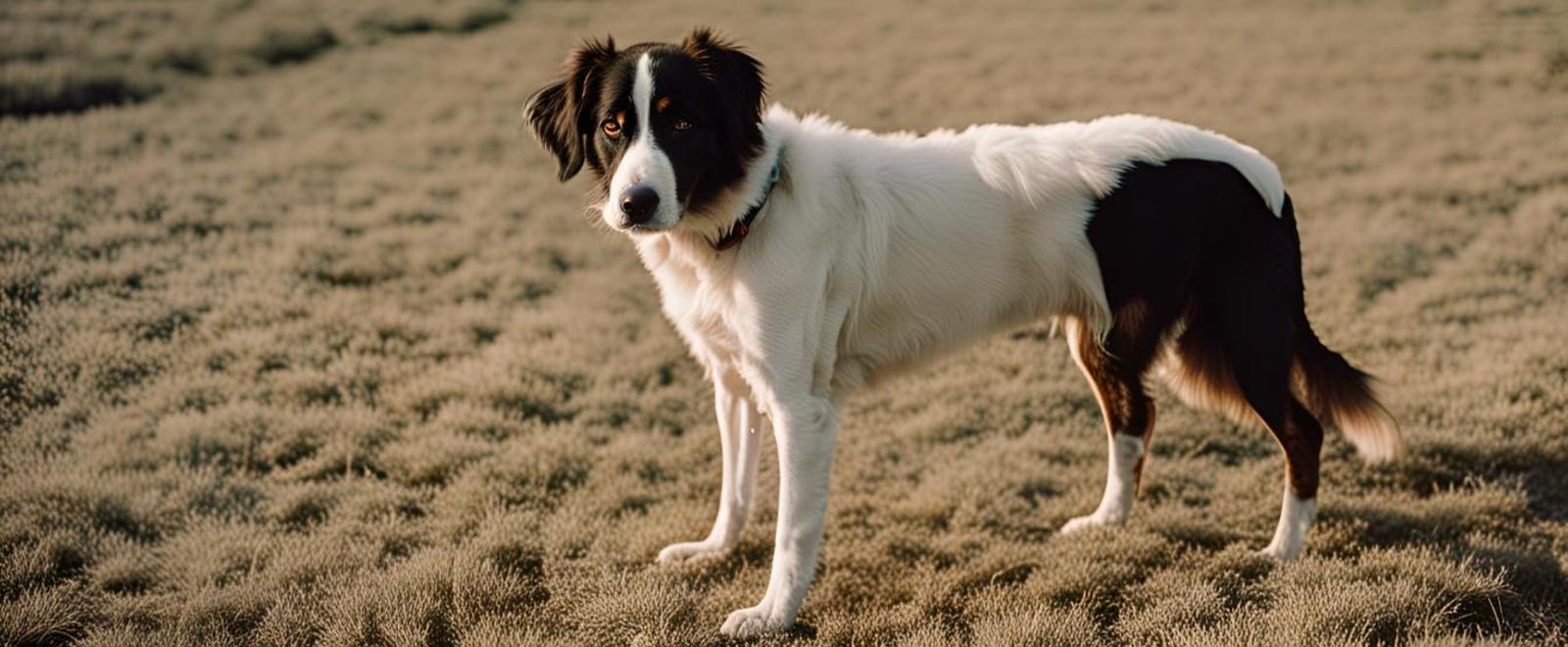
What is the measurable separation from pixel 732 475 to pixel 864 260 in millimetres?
1137

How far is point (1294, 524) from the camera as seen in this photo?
402cm

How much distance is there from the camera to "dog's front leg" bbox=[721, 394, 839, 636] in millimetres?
3559

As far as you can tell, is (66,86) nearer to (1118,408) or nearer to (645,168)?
(645,168)

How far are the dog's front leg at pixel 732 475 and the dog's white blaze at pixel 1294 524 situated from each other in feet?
6.55

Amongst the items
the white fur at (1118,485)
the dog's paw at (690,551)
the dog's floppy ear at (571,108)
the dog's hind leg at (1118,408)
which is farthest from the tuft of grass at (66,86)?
the white fur at (1118,485)

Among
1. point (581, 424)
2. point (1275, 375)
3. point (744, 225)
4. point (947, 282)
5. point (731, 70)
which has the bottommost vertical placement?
point (581, 424)

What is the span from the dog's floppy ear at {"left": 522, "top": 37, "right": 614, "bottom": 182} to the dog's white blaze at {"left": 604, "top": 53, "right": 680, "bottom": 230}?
246mm

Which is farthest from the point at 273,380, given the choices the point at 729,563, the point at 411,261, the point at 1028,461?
the point at 1028,461

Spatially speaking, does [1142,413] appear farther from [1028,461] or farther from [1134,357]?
[1028,461]

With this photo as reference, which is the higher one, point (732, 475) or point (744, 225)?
point (744, 225)

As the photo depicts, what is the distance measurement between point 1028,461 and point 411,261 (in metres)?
4.88

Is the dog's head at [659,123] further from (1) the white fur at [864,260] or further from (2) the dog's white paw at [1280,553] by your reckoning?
(2) the dog's white paw at [1280,553]

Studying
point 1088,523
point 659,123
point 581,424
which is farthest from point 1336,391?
point 581,424

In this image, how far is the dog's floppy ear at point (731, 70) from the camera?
11.0 ft
